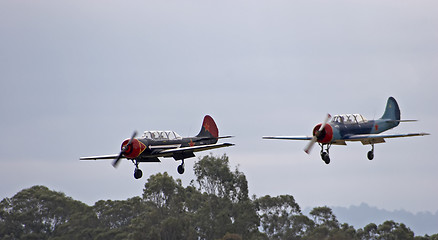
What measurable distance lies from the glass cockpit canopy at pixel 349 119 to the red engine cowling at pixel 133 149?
11.9 metres

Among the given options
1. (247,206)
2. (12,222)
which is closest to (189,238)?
(247,206)

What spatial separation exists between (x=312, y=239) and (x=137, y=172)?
32.0m

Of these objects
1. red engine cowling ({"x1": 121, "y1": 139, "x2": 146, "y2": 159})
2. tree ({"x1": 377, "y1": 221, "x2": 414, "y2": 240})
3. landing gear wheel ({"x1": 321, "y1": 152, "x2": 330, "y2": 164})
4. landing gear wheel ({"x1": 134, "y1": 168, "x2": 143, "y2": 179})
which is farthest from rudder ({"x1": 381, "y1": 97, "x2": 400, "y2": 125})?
tree ({"x1": 377, "y1": 221, "x2": 414, "y2": 240})

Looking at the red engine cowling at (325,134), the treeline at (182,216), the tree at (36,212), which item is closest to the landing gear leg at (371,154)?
the red engine cowling at (325,134)

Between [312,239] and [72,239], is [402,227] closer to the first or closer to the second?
[312,239]

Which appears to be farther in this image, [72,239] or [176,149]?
[72,239]

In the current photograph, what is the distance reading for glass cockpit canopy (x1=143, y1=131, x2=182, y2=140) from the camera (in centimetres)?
5356

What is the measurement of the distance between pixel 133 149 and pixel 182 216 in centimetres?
3507

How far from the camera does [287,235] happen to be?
299 feet

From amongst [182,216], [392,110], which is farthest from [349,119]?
[182,216]

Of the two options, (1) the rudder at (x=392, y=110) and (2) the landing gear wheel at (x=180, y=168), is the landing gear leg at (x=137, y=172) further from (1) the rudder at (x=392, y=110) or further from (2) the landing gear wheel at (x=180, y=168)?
(1) the rudder at (x=392, y=110)

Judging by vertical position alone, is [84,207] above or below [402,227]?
above

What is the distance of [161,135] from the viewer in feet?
177

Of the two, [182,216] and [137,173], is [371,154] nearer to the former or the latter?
[137,173]
